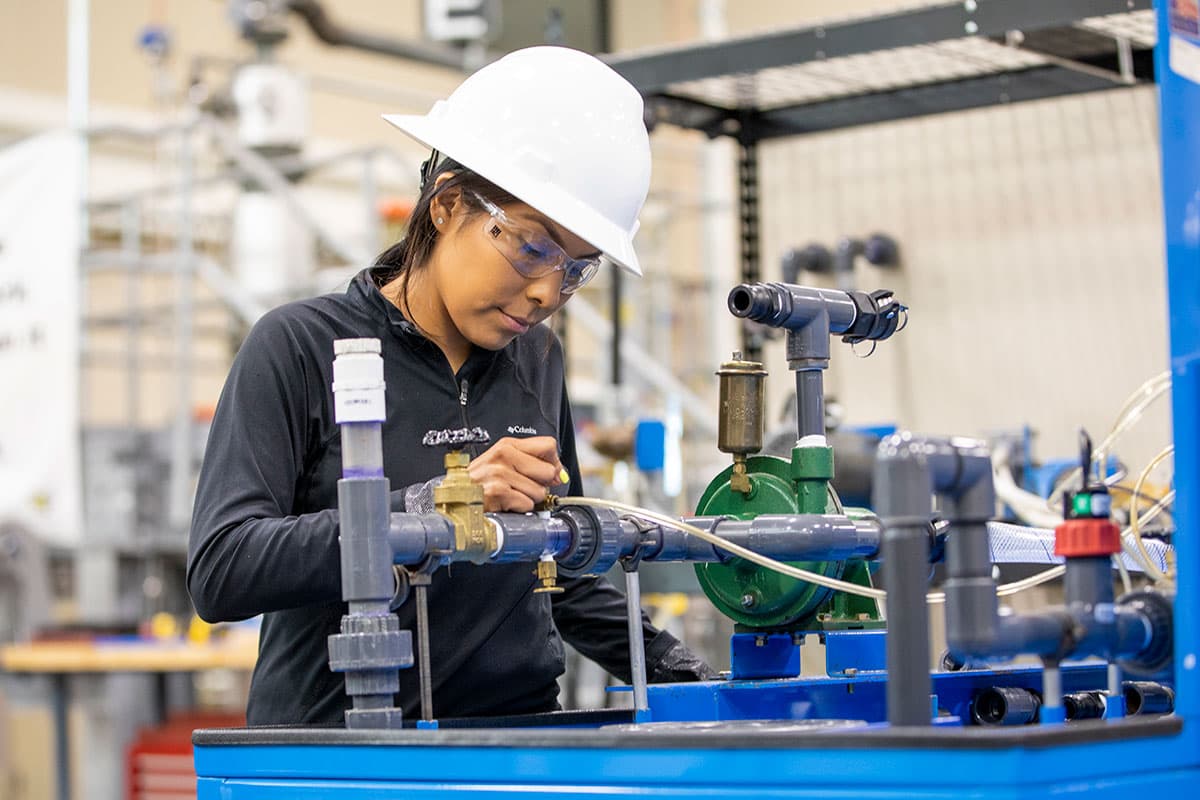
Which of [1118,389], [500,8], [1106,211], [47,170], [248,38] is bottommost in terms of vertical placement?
[1118,389]

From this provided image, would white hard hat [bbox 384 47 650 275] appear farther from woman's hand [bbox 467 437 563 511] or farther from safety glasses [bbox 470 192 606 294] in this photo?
woman's hand [bbox 467 437 563 511]

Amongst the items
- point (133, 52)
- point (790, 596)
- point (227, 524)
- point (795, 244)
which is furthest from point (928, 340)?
point (133, 52)

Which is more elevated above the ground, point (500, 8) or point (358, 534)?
point (500, 8)

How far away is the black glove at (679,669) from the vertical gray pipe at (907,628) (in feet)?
2.15

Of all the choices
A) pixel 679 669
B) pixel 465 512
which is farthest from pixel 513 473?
pixel 679 669

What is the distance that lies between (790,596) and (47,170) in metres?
4.16

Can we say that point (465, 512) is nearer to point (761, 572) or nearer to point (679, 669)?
point (761, 572)

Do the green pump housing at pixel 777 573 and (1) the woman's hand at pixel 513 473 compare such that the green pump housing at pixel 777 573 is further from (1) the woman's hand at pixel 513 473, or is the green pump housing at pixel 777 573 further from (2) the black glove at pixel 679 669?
(1) the woman's hand at pixel 513 473

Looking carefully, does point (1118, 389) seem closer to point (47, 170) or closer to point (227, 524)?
point (227, 524)

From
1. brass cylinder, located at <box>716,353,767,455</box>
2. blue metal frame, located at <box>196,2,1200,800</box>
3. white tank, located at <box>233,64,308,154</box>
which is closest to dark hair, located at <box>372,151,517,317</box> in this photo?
brass cylinder, located at <box>716,353,767,455</box>

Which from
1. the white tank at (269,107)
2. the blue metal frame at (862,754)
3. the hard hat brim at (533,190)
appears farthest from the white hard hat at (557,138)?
the white tank at (269,107)

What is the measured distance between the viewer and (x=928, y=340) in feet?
10.6

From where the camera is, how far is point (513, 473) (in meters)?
1.24

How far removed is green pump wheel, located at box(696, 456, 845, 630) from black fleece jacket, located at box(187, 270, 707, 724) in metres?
0.18
